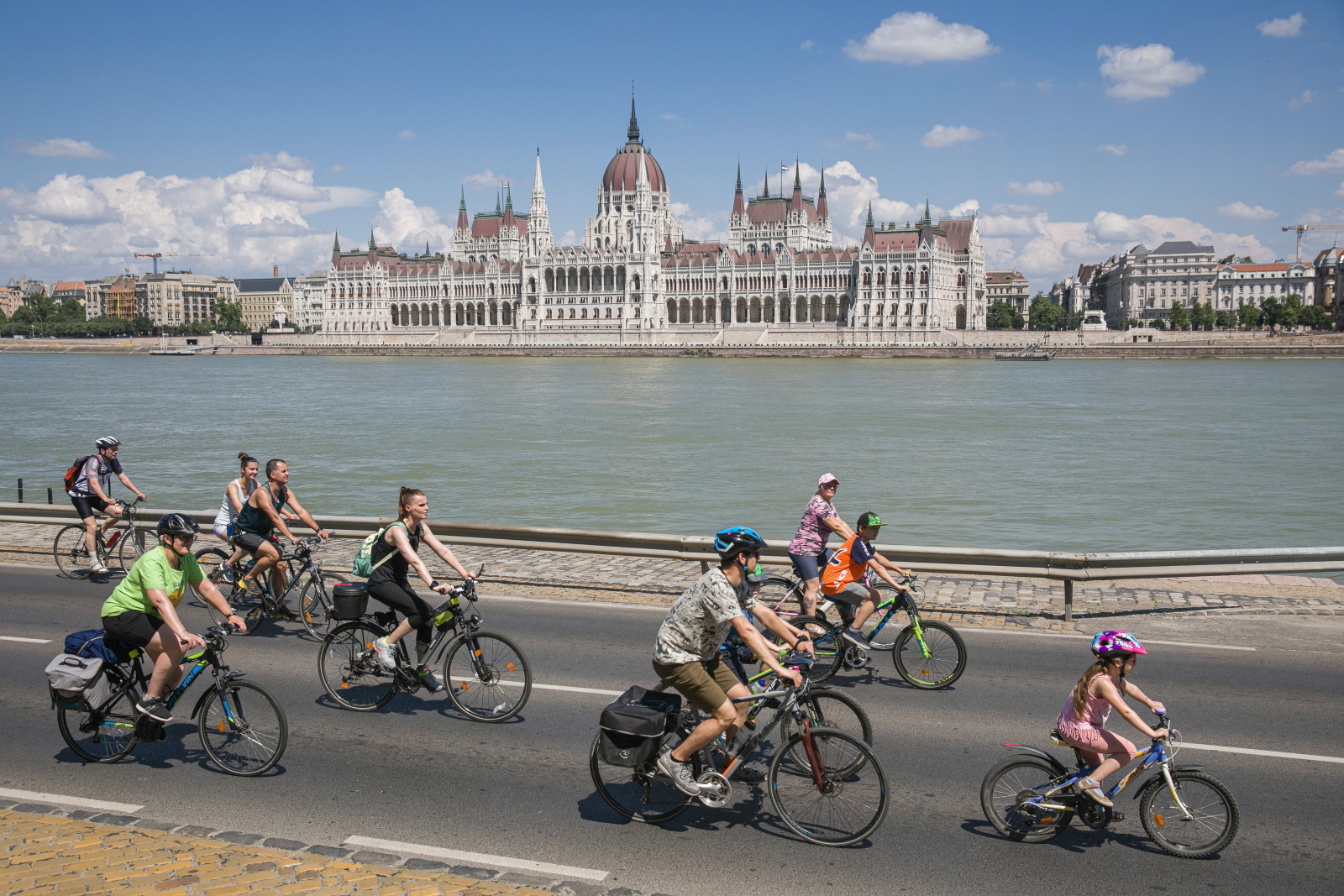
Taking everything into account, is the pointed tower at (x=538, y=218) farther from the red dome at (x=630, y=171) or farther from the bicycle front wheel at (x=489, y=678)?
the bicycle front wheel at (x=489, y=678)

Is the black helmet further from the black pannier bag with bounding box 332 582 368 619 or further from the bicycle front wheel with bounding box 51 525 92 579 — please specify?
the bicycle front wheel with bounding box 51 525 92 579

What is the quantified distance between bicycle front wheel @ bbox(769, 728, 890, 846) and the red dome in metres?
150

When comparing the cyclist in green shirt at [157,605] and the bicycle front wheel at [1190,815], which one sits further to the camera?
the cyclist in green shirt at [157,605]

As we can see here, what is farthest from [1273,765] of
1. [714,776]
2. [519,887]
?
[519,887]

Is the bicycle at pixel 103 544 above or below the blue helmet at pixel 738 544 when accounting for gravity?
below

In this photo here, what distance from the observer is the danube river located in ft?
73.3

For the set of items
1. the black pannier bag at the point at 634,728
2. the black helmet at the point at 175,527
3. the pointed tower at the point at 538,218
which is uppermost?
the pointed tower at the point at 538,218

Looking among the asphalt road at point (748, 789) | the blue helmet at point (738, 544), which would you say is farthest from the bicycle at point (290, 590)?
the blue helmet at point (738, 544)

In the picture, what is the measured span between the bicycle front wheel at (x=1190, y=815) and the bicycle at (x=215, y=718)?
195 inches

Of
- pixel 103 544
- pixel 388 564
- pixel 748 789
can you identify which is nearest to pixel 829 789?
pixel 748 789

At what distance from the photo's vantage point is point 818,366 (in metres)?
99.2

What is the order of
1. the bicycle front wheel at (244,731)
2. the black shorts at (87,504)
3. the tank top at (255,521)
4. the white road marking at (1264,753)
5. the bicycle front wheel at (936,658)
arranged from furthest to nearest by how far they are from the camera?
1. the black shorts at (87,504)
2. the tank top at (255,521)
3. the bicycle front wheel at (936,658)
4. the white road marking at (1264,753)
5. the bicycle front wheel at (244,731)

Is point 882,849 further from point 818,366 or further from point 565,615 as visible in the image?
point 818,366

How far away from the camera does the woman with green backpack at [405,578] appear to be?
283 inches
